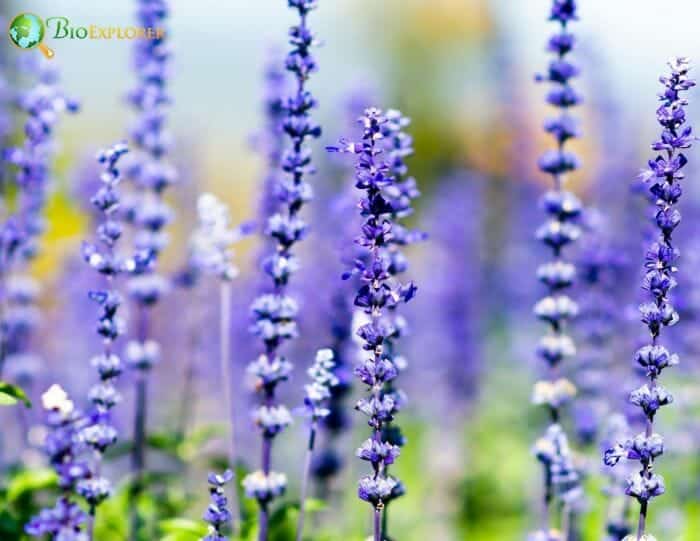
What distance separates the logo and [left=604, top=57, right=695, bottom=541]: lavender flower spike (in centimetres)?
331

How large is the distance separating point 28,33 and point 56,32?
34cm

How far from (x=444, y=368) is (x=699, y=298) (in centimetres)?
386

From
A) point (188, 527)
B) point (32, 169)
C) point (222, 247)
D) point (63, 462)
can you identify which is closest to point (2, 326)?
point (32, 169)

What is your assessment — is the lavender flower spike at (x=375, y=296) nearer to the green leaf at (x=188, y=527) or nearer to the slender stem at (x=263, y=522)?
the slender stem at (x=263, y=522)

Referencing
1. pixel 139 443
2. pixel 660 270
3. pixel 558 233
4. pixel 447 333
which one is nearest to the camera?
pixel 660 270

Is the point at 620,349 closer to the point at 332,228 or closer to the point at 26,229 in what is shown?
the point at 332,228

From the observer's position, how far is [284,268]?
15.1ft

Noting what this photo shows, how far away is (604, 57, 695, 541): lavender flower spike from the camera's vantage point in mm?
3877

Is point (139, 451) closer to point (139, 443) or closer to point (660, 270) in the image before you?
point (139, 443)

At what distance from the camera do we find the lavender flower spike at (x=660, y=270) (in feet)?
12.7

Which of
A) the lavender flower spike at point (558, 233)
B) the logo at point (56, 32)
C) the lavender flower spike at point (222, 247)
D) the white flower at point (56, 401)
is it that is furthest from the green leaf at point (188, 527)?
the logo at point (56, 32)

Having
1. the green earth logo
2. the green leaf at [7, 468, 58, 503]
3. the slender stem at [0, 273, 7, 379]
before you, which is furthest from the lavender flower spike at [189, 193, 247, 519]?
the green earth logo

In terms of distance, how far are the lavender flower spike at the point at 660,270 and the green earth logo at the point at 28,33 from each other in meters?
3.59

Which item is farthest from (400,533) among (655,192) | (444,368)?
(655,192)
